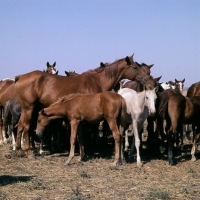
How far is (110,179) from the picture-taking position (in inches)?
307

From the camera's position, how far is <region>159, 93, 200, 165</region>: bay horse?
9.55 metres

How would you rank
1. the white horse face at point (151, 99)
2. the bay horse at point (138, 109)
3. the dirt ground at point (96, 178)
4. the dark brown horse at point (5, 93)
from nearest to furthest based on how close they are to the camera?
the dirt ground at point (96, 178)
the white horse face at point (151, 99)
the bay horse at point (138, 109)
the dark brown horse at point (5, 93)

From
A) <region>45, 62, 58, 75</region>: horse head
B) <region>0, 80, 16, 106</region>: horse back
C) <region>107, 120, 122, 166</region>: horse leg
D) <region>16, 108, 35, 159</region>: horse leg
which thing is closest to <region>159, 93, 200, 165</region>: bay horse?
<region>107, 120, 122, 166</region>: horse leg

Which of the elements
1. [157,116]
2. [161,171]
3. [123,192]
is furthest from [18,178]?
[157,116]

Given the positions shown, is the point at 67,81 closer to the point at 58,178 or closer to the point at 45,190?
the point at 58,178

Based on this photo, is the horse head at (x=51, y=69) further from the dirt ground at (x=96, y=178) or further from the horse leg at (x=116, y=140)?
the horse leg at (x=116, y=140)

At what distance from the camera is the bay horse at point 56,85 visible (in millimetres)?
10523

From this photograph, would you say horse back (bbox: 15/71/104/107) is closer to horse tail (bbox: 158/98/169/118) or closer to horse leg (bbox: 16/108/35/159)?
horse leg (bbox: 16/108/35/159)

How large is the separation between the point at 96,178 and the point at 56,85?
364cm

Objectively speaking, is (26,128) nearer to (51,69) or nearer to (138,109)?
(138,109)

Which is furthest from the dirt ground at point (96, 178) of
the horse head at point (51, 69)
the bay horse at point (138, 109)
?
the horse head at point (51, 69)

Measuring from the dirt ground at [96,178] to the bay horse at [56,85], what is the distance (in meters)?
1.29

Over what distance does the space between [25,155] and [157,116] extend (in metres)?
3.72

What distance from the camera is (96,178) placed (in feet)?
25.8
